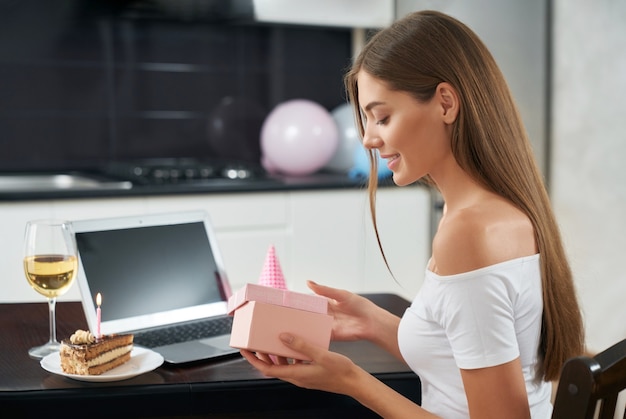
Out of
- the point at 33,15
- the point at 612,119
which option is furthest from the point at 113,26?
the point at 612,119

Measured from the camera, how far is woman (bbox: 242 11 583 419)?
1.31 metres

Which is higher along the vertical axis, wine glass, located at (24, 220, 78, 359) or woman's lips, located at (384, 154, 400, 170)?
→ woman's lips, located at (384, 154, 400, 170)

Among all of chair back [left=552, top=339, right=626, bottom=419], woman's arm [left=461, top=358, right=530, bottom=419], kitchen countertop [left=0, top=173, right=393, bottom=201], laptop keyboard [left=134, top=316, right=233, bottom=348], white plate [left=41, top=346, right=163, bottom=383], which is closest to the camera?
chair back [left=552, top=339, right=626, bottom=419]

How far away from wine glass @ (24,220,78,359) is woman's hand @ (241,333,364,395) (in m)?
0.44

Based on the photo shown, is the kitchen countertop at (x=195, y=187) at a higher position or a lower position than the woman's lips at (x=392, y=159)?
lower

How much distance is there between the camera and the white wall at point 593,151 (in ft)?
11.9

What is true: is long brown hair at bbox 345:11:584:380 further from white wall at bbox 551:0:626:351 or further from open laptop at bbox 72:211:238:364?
white wall at bbox 551:0:626:351

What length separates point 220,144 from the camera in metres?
4.08

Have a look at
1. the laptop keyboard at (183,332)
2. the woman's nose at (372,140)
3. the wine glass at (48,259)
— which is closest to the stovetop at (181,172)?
the laptop keyboard at (183,332)

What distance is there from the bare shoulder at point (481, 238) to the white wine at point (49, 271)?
671 mm

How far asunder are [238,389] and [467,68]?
0.62m

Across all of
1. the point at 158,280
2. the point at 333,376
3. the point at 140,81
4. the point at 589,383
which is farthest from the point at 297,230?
the point at 589,383

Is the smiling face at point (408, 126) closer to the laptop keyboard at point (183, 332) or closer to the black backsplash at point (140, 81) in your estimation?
the laptop keyboard at point (183, 332)

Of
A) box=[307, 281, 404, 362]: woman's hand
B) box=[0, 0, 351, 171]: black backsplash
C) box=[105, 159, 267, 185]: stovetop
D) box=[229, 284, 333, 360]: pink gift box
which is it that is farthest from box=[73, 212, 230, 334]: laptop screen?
box=[0, 0, 351, 171]: black backsplash
